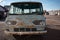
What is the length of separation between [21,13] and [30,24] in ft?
3.60

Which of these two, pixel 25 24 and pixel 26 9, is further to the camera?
pixel 26 9

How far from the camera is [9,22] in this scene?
7039 mm

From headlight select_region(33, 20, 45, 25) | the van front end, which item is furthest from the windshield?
headlight select_region(33, 20, 45, 25)

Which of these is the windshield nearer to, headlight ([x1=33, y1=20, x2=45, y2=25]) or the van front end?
the van front end

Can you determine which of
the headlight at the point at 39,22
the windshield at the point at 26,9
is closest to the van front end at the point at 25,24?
the headlight at the point at 39,22

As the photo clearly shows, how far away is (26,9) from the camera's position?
7.89 metres

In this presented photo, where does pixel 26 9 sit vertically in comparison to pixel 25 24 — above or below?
above

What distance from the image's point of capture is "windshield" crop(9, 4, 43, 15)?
7828 millimetres

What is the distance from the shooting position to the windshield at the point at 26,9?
783cm

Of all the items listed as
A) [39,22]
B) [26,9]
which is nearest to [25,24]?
[39,22]

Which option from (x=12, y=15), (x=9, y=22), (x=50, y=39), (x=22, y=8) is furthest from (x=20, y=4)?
(x=50, y=39)

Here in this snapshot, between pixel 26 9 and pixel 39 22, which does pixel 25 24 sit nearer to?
pixel 39 22

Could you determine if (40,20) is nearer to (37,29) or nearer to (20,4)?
(37,29)

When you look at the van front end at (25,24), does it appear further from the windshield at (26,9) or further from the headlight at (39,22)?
the windshield at (26,9)
